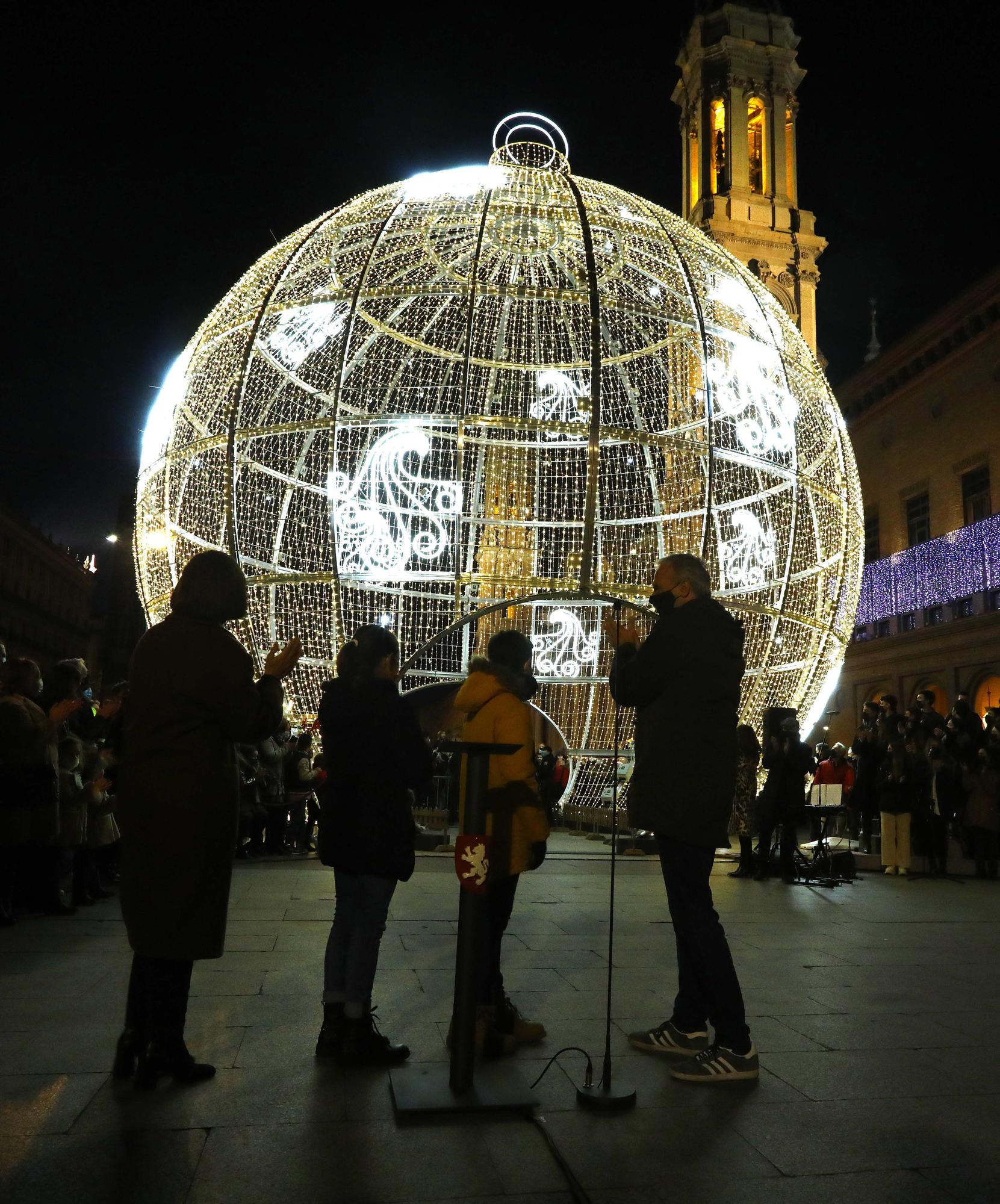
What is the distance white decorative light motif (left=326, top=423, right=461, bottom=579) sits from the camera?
Result: 8.04 metres

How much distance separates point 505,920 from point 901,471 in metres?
29.3

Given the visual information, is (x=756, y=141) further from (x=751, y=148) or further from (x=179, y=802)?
(x=179, y=802)

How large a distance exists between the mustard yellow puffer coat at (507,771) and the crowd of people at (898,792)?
5.92 meters

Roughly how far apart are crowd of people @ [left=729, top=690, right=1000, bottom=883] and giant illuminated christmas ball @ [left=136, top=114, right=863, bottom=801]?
0.70m

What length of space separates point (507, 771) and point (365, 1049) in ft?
3.23

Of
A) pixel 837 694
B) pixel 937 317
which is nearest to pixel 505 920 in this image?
pixel 937 317

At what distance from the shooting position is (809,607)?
8953mm

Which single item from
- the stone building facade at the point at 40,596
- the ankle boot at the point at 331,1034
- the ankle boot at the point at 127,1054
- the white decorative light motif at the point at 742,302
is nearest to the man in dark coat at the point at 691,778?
the ankle boot at the point at 331,1034

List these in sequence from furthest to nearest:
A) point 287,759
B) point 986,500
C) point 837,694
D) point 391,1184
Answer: point 837,694, point 986,500, point 287,759, point 391,1184

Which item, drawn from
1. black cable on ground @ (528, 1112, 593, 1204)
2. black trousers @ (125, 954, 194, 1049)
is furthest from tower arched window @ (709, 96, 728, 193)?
black cable on ground @ (528, 1112, 593, 1204)

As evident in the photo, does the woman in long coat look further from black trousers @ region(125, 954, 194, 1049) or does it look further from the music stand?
the music stand

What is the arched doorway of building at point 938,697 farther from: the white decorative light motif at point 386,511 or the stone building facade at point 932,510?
the white decorative light motif at point 386,511

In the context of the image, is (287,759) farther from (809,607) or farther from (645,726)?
(645,726)

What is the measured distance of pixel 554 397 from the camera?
29.5ft
